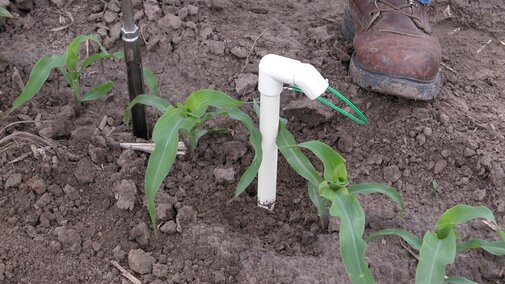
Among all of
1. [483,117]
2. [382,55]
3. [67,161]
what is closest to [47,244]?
[67,161]

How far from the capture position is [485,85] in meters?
1.88

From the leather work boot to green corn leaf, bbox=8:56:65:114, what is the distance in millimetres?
774

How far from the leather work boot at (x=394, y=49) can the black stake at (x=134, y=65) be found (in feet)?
1.92

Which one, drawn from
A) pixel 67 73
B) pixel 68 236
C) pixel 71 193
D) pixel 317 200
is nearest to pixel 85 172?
pixel 71 193

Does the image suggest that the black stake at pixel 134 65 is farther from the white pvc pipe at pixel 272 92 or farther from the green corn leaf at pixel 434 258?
the green corn leaf at pixel 434 258

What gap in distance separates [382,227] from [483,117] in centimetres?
49

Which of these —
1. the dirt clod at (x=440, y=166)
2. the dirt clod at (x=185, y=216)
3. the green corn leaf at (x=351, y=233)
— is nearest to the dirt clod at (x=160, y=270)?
the dirt clod at (x=185, y=216)

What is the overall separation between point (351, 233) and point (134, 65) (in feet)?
2.16

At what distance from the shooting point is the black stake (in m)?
1.50

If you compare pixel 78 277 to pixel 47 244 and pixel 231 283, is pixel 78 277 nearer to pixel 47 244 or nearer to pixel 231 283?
pixel 47 244

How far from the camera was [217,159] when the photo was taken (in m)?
1.62

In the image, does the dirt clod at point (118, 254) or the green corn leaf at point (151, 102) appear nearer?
the dirt clod at point (118, 254)

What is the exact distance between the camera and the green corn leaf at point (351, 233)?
1.19 metres

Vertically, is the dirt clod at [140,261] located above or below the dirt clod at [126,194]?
below
